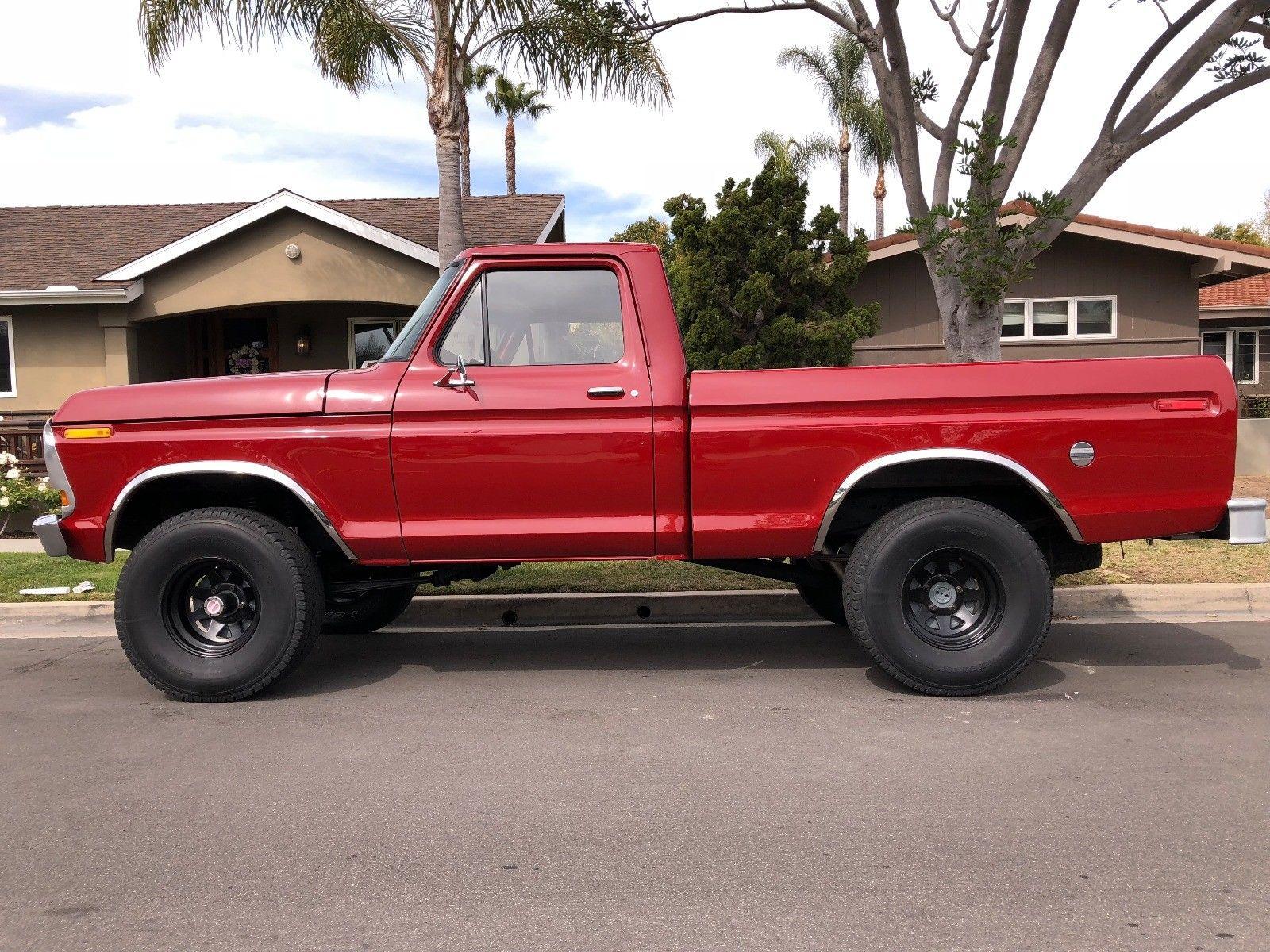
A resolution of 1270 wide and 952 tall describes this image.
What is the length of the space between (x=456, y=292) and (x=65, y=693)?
2.89m

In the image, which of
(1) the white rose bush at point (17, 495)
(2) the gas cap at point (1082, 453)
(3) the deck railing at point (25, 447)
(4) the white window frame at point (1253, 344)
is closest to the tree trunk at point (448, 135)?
(1) the white rose bush at point (17, 495)

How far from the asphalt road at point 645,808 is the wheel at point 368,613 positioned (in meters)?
0.64

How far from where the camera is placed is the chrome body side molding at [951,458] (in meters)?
4.94

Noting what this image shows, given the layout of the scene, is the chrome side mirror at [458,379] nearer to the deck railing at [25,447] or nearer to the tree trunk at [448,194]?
the tree trunk at [448,194]

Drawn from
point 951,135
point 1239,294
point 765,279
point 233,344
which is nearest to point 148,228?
point 233,344

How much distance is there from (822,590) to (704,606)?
958 mm

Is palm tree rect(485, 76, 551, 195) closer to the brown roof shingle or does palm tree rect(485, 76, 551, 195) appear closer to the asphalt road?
the brown roof shingle

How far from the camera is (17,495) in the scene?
11.2 metres

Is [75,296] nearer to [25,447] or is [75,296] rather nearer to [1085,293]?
[25,447]

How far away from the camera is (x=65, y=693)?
5.50 m

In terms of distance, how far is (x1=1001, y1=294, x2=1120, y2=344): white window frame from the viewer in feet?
54.4

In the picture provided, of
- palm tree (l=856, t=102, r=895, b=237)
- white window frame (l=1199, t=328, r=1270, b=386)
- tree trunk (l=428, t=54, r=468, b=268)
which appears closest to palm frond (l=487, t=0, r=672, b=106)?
tree trunk (l=428, t=54, r=468, b=268)

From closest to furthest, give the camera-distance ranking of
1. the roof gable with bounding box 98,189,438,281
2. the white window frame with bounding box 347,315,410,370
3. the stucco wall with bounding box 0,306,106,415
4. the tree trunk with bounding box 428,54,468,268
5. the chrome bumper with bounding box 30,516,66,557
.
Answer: the chrome bumper with bounding box 30,516,66,557
the tree trunk with bounding box 428,54,468,268
the roof gable with bounding box 98,189,438,281
the stucco wall with bounding box 0,306,106,415
the white window frame with bounding box 347,315,410,370

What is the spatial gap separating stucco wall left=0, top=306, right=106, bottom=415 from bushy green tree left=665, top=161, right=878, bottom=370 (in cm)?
886
